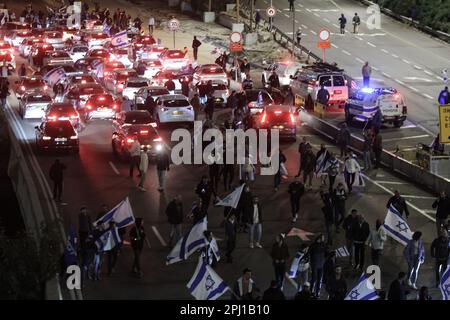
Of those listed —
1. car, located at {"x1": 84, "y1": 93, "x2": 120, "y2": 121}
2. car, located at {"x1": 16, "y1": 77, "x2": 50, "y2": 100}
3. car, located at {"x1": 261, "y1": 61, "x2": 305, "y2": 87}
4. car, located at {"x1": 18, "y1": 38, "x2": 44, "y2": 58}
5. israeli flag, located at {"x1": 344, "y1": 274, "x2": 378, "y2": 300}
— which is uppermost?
israeli flag, located at {"x1": 344, "y1": 274, "x2": 378, "y2": 300}

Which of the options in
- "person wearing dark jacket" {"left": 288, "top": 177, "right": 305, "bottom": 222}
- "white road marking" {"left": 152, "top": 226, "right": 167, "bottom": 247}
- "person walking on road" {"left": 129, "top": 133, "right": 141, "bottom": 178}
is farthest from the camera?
"person walking on road" {"left": 129, "top": 133, "right": 141, "bottom": 178}

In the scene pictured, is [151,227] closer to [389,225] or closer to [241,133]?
[389,225]

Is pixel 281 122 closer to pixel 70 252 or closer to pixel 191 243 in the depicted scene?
pixel 191 243

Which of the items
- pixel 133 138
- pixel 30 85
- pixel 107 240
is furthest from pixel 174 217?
pixel 30 85

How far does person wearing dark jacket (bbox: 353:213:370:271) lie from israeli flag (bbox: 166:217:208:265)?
130 inches

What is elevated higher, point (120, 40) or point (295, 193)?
point (295, 193)

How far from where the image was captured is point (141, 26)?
A: 75.9m

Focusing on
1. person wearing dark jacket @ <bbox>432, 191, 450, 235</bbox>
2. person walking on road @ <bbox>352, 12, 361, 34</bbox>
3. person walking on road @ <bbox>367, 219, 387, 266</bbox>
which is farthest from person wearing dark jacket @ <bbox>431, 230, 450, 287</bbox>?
person walking on road @ <bbox>352, 12, 361, 34</bbox>

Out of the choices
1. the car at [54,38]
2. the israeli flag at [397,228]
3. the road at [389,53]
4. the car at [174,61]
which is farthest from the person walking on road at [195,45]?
the israeli flag at [397,228]

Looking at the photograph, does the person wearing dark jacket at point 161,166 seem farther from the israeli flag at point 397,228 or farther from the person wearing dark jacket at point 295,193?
the israeli flag at point 397,228

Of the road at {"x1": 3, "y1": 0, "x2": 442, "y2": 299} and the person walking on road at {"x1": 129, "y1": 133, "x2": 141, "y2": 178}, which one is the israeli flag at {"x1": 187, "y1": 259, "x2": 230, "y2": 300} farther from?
the person walking on road at {"x1": 129, "y1": 133, "x2": 141, "y2": 178}

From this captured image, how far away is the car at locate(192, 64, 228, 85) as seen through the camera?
165ft

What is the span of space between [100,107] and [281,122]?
8538 mm

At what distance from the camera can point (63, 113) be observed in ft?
136
